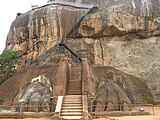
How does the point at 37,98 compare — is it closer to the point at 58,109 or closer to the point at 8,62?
the point at 58,109

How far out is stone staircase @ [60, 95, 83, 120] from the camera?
1380 cm

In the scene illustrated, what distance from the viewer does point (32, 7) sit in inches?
1463

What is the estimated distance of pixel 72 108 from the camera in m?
14.9

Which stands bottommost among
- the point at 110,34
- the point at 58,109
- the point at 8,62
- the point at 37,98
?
the point at 58,109

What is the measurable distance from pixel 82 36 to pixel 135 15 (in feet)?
23.2

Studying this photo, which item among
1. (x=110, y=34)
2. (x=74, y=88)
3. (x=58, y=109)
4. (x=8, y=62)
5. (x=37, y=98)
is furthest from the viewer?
(x=8, y=62)

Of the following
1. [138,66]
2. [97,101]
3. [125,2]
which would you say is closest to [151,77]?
[138,66]

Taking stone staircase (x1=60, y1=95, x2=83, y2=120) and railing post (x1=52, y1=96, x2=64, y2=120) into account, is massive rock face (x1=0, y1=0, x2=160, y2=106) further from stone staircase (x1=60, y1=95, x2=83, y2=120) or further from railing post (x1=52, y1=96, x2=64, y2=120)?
railing post (x1=52, y1=96, x2=64, y2=120)

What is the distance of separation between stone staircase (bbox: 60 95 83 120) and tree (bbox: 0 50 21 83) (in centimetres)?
1862

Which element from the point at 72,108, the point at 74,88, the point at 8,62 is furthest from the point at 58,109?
the point at 8,62

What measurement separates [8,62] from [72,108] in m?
21.1

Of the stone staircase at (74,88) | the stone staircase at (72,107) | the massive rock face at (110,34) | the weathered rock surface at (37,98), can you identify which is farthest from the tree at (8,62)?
the stone staircase at (72,107)

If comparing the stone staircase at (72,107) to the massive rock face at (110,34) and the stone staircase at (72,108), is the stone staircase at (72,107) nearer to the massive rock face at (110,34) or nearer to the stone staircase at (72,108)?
the stone staircase at (72,108)

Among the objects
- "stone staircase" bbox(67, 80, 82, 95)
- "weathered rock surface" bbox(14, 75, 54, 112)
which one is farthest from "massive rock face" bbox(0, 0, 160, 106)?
"stone staircase" bbox(67, 80, 82, 95)
